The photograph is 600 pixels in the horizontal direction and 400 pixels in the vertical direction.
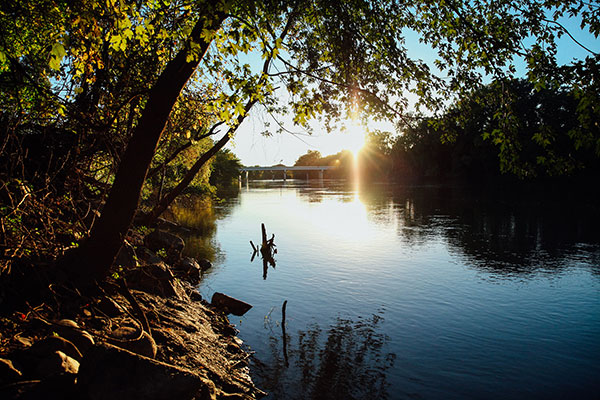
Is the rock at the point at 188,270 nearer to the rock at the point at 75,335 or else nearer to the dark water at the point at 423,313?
the dark water at the point at 423,313

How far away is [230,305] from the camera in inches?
525

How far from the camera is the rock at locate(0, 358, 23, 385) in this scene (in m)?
5.14

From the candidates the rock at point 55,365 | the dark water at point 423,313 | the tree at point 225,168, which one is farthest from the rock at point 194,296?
the tree at point 225,168

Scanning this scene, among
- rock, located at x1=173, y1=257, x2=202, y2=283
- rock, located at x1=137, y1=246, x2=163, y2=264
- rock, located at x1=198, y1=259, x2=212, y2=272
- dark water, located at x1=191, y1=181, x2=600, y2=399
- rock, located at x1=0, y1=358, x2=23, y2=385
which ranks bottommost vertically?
dark water, located at x1=191, y1=181, x2=600, y2=399

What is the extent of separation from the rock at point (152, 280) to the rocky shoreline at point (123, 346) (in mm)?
26

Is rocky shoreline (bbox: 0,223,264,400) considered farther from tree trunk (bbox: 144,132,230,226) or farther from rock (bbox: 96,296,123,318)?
tree trunk (bbox: 144,132,230,226)

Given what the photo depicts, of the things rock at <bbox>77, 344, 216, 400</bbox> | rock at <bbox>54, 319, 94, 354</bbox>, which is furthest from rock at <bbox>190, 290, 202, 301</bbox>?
rock at <bbox>77, 344, 216, 400</bbox>

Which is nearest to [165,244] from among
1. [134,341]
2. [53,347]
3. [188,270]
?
[188,270]

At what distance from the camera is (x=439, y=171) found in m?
97.2

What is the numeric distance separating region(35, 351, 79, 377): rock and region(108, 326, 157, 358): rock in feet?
3.11

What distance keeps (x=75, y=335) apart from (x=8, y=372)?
4.16ft

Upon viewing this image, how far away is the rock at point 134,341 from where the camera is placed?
6727mm

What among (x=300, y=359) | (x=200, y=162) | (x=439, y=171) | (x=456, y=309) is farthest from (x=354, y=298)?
(x=439, y=171)

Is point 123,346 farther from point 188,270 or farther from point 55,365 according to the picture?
point 188,270
